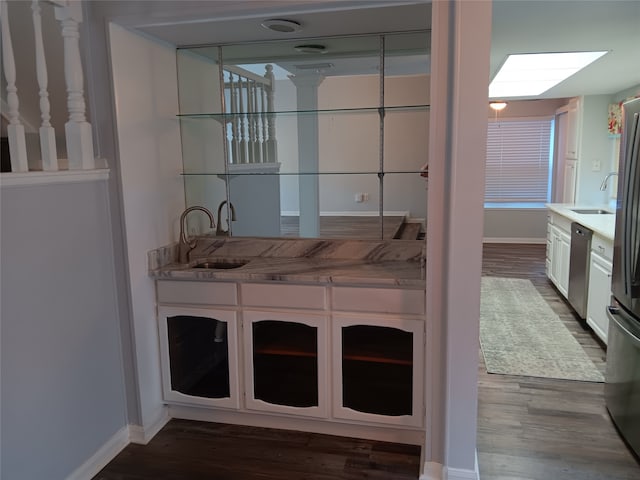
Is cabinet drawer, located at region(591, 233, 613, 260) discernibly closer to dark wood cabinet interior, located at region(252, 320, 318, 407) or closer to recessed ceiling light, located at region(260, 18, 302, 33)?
dark wood cabinet interior, located at region(252, 320, 318, 407)

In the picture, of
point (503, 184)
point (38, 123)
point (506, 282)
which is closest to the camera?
point (38, 123)

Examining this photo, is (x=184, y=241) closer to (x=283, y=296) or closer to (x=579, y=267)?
(x=283, y=296)

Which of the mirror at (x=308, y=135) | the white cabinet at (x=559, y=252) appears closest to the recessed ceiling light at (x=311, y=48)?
the mirror at (x=308, y=135)

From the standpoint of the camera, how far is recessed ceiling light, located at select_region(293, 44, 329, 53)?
2.76 meters

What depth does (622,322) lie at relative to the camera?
254cm

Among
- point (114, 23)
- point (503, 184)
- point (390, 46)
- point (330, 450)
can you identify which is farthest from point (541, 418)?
point (503, 184)

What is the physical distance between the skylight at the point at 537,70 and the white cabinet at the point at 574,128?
729mm

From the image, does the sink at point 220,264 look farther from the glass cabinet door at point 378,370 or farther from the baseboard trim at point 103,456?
the baseboard trim at point 103,456

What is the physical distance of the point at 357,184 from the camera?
2881mm

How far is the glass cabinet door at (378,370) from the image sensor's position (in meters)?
2.35

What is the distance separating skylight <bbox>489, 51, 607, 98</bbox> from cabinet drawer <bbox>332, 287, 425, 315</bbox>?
2376mm

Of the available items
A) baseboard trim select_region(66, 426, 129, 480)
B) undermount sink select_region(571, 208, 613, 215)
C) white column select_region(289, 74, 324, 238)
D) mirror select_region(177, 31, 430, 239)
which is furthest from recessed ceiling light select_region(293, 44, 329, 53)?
undermount sink select_region(571, 208, 613, 215)

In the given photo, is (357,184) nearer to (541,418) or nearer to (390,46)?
(390,46)

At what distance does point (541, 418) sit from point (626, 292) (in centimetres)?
86
